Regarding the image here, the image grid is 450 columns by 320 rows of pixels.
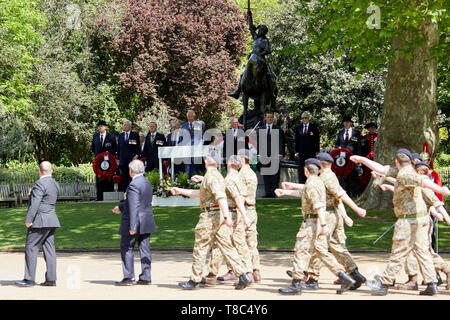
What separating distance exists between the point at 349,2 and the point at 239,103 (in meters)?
34.8

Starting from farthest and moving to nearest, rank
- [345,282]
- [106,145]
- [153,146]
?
[106,145]
[153,146]
[345,282]

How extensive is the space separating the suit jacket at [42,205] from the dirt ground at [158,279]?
98 cm

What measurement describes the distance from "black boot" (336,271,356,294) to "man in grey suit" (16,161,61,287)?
431 centimetres

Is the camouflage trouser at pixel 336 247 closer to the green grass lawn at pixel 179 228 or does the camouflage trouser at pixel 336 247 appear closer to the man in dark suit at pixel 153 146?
the green grass lawn at pixel 179 228

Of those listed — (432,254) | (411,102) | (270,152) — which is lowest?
(432,254)

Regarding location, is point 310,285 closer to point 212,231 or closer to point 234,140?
point 212,231

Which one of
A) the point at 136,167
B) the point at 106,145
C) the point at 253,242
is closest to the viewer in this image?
the point at 136,167

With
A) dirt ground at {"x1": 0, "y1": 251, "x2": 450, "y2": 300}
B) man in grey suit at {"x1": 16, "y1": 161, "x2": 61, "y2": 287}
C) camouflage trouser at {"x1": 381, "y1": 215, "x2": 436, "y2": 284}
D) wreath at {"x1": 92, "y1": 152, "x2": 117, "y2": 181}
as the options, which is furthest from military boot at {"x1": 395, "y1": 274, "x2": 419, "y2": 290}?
wreath at {"x1": 92, "y1": 152, "x2": 117, "y2": 181}

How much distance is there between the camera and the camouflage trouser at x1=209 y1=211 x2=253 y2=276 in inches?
402

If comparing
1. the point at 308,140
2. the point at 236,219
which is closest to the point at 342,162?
the point at 308,140

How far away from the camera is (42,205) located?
34.8ft

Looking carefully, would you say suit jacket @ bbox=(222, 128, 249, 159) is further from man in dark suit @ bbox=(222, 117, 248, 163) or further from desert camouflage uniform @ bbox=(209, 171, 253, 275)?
desert camouflage uniform @ bbox=(209, 171, 253, 275)

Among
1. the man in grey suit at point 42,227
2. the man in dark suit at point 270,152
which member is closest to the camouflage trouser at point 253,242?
the man in grey suit at point 42,227

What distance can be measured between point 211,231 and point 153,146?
1254 cm
